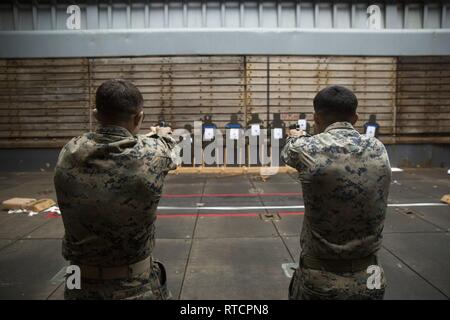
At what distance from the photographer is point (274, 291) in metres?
3.61

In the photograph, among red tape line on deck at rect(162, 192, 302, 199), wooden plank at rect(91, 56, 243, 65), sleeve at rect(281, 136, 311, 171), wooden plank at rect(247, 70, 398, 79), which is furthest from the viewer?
wooden plank at rect(247, 70, 398, 79)

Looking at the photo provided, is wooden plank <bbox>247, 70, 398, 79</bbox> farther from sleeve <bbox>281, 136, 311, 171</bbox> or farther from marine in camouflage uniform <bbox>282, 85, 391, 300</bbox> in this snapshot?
marine in camouflage uniform <bbox>282, 85, 391, 300</bbox>

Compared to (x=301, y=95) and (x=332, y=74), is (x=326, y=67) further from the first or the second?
(x=301, y=95)

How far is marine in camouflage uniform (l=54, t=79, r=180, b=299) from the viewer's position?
6.21 feet

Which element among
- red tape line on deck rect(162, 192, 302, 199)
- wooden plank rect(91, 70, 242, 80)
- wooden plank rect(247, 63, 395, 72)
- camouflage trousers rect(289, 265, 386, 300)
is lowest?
red tape line on deck rect(162, 192, 302, 199)

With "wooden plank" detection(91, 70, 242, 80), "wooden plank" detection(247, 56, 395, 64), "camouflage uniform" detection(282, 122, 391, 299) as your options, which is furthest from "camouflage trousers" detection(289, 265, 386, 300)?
"wooden plank" detection(247, 56, 395, 64)

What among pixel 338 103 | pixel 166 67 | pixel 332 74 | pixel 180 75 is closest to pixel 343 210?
pixel 338 103

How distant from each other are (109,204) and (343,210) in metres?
1.31

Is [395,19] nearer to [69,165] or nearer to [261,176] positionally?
[261,176]

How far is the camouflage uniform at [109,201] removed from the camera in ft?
6.21

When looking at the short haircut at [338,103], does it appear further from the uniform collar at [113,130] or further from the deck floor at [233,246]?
the deck floor at [233,246]

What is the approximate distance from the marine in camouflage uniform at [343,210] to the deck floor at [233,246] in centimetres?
150

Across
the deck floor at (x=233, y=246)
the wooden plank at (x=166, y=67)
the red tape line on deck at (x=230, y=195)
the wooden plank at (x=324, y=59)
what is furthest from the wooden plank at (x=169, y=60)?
the red tape line on deck at (x=230, y=195)

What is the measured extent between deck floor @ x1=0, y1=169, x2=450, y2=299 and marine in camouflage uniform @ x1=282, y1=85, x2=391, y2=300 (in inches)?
59.0
